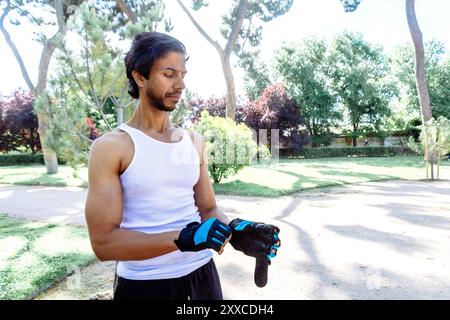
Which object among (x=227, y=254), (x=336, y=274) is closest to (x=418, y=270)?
(x=336, y=274)

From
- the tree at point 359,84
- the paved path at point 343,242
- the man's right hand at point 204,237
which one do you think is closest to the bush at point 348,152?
the tree at point 359,84

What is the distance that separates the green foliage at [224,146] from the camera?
1063 centimetres

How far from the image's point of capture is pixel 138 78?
5.07 feet

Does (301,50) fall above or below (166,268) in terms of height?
above

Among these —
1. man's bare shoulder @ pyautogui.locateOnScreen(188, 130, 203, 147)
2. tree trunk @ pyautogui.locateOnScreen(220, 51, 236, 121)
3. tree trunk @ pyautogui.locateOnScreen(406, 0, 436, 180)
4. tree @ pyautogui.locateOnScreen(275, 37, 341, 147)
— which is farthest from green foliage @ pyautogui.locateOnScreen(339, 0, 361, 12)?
man's bare shoulder @ pyautogui.locateOnScreen(188, 130, 203, 147)

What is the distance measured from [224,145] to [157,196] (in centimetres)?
927

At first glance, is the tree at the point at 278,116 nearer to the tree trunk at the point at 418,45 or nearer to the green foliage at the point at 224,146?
the tree trunk at the point at 418,45

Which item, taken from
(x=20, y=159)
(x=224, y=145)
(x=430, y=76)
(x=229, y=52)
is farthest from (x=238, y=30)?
(x=430, y=76)

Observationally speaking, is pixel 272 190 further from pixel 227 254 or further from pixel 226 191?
pixel 227 254

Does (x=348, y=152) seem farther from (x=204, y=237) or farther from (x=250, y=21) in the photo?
(x=204, y=237)

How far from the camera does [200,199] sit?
1.77 metres

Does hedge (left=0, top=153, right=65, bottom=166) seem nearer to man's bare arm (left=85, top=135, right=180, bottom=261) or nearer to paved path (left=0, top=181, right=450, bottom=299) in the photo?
paved path (left=0, top=181, right=450, bottom=299)

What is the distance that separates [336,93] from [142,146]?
110 ft
